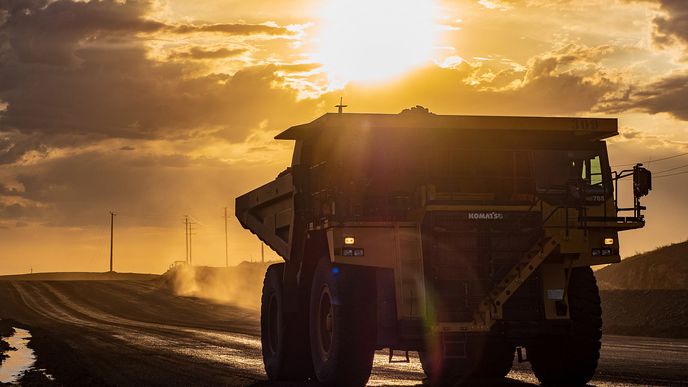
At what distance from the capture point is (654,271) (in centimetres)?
7531

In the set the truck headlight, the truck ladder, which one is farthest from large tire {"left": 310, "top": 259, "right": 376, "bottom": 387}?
the truck ladder

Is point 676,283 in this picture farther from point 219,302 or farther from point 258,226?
point 258,226

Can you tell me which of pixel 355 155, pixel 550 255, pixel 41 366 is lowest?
pixel 41 366

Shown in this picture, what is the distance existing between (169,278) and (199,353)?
261 ft

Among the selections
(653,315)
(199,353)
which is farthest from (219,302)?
(199,353)

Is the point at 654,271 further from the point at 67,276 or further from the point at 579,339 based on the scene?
the point at 67,276

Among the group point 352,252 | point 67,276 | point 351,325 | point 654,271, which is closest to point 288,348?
point 351,325

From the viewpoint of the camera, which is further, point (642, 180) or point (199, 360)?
point (199, 360)

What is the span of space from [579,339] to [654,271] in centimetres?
6435

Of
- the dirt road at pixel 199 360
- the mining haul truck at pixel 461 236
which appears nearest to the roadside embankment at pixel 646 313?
the dirt road at pixel 199 360

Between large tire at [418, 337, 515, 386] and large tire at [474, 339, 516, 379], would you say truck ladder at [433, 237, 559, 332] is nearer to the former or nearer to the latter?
large tire at [418, 337, 515, 386]

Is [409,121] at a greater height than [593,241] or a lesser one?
greater

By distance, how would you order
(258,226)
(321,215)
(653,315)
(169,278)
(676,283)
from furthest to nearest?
1. (169,278)
2. (676,283)
3. (653,315)
4. (258,226)
5. (321,215)

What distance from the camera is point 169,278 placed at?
Answer: 10219cm
